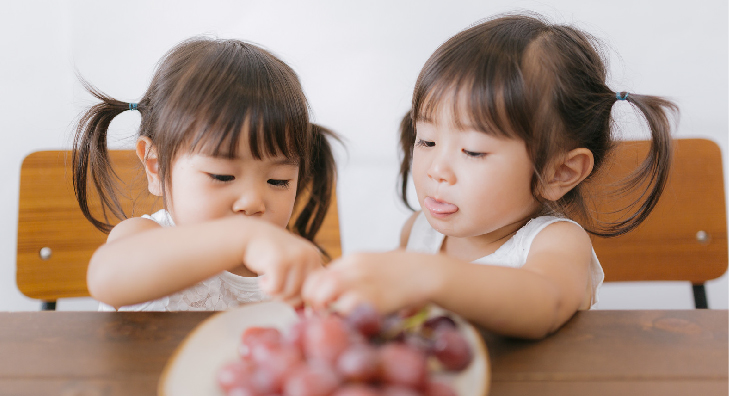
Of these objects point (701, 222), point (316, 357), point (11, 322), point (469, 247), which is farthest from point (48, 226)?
point (701, 222)

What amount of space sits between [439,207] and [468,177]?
0.26ft

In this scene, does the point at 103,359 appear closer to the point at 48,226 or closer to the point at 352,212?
the point at 48,226

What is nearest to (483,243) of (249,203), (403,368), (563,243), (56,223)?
(563,243)

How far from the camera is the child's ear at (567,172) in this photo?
90 cm

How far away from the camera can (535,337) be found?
57cm

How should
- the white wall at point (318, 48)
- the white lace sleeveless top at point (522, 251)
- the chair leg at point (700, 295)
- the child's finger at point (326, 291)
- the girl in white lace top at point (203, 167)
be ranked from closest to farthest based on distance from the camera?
the child's finger at point (326, 291) → the girl in white lace top at point (203, 167) → the white lace sleeveless top at point (522, 251) → the chair leg at point (700, 295) → the white wall at point (318, 48)

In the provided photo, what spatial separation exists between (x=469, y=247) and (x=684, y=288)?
1.20m

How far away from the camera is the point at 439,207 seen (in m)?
0.89

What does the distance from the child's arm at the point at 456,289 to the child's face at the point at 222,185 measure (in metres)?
0.40

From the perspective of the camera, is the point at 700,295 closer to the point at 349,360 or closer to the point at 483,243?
the point at 483,243

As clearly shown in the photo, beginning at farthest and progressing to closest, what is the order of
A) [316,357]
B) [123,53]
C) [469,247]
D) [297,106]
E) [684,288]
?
[684,288], [123,53], [469,247], [297,106], [316,357]

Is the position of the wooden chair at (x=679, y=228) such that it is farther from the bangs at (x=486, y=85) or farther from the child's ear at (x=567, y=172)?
the bangs at (x=486, y=85)

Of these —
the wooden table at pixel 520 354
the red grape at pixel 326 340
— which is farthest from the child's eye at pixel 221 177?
the red grape at pixel 326 340

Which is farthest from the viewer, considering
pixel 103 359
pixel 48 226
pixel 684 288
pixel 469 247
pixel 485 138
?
pixel 684 288
